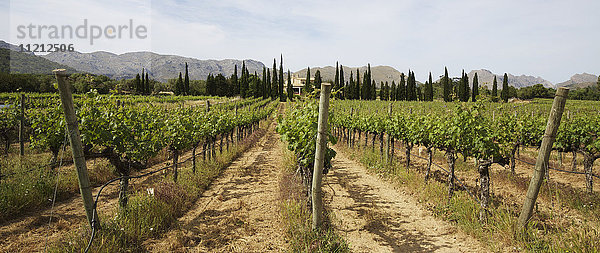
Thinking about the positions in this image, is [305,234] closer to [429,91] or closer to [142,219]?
[142,219]

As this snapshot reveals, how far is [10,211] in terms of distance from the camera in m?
5.16

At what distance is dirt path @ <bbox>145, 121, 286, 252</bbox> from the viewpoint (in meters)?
4.31

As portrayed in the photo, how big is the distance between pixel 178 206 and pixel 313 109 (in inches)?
135

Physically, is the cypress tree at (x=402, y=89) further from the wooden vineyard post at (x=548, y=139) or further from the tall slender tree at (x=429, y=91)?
the wooden vineyard post at (x=548, y=139)

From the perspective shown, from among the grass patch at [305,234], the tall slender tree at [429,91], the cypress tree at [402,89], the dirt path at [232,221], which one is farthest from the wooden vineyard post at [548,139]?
the tall slender tree at [429,91]

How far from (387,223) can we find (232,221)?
122 inches

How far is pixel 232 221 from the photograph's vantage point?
518cm

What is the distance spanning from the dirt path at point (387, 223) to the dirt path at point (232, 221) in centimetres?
136

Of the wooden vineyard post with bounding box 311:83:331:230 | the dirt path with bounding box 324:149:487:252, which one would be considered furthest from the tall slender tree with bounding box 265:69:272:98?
the wooden vineyard post with bounding box 311:83:331:230

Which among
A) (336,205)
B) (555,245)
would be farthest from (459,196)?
(336,205)

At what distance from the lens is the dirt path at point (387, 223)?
4.61 meters

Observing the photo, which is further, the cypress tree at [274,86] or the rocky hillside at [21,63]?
the rocky hillside at [21,63]

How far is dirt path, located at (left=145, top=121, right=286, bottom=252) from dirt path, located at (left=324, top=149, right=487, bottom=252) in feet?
4.45

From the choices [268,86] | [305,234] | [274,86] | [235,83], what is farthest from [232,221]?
[235,83]
